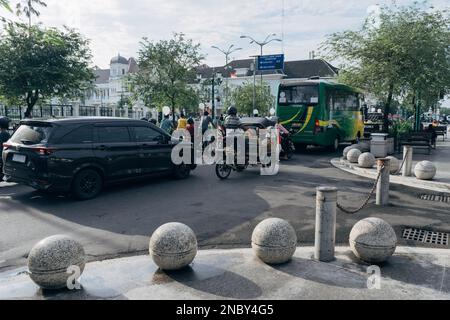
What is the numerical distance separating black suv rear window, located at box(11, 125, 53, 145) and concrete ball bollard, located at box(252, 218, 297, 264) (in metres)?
5.15

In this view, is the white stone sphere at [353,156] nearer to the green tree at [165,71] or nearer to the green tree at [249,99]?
the green tree at [165,71]

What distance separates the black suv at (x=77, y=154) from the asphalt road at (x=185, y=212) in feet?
1.42

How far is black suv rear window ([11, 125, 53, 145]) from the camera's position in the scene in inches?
309

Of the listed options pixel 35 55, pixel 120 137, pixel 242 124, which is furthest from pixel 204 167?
pixel 35 55

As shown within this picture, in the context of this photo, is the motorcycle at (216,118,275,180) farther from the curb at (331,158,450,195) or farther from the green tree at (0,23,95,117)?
the green tree at (0,23,95,117)

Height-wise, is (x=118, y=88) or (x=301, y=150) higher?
(x=118, y=88)

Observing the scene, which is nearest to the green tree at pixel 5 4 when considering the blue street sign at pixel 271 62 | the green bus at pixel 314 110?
the green bus at pixel 314 110

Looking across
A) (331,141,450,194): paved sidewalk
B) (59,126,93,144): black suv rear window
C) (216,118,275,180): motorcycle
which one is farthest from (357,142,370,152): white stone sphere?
(59,126,93,144): black suv rear window

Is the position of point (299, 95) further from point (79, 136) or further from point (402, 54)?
point (79, 136)

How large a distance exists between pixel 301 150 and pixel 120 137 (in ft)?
38.5

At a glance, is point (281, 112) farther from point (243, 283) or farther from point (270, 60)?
point (270, 60)

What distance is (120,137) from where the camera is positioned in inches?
357
